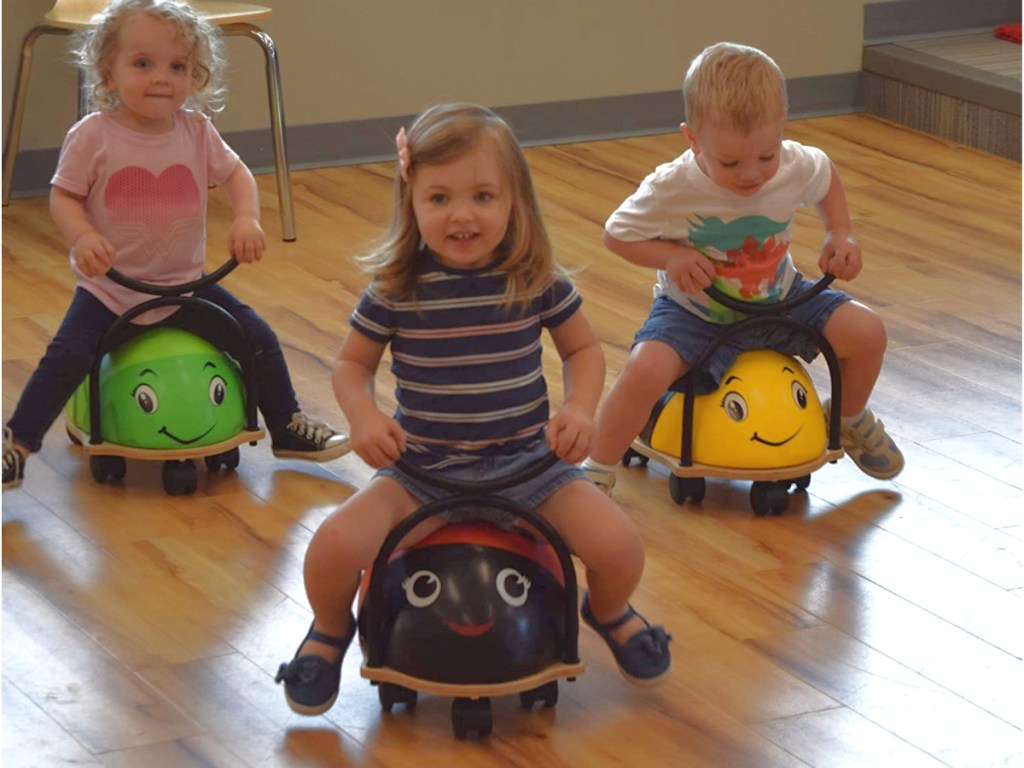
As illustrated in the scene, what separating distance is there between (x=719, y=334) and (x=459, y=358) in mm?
682

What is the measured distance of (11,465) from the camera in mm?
2615

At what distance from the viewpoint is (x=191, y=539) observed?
97.7 inches

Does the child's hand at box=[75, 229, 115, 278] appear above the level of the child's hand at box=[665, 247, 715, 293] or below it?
above

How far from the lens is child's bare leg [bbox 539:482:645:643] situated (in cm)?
197

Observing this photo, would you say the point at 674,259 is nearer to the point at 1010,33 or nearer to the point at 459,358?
the point at 459,358

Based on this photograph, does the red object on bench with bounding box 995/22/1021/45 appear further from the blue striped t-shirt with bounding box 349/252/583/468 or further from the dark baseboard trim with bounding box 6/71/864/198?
the blue striped t-shirt with bounding box 349/252/583/468

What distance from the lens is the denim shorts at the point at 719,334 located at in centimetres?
257

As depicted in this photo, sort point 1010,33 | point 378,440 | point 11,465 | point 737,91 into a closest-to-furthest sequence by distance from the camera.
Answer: point 378,440
point 737,91
point 11,465
point 1010,33

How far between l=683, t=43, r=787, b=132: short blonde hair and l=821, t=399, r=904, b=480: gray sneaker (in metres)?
0.52

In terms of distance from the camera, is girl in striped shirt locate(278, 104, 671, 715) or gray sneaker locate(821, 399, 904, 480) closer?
girl in striped shirt locate(278, 104, 671, 715)

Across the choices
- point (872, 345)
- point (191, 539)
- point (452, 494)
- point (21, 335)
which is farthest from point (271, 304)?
point (452, 494)

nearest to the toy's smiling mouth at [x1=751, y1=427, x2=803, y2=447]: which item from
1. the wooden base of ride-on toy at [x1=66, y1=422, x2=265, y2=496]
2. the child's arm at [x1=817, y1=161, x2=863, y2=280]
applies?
the child's arm at [x1=817, y1=161, x2=863, y2=280]

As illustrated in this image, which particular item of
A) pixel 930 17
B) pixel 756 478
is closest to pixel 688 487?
pixel 756 478

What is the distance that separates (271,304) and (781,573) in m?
1.53
